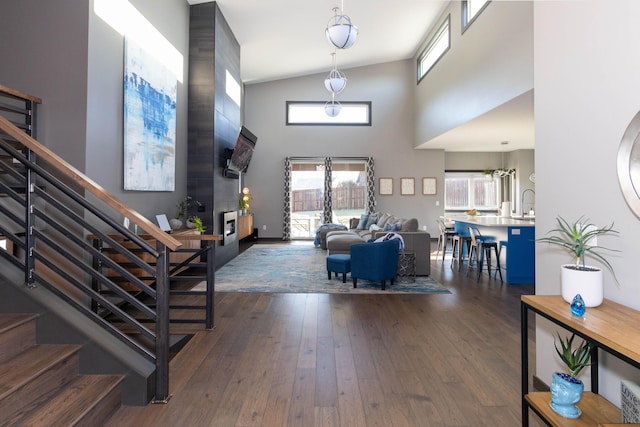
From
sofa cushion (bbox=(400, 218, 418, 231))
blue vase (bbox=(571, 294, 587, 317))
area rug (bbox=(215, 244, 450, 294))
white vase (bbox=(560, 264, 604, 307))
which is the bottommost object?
area rug (bbox=(215, 244, 450, 294))

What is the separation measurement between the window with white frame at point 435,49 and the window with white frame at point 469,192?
137 inches

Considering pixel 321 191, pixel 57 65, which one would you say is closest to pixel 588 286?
pixel 57 65

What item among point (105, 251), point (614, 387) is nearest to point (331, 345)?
point (614, 387)

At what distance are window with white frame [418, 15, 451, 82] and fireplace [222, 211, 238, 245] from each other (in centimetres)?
578

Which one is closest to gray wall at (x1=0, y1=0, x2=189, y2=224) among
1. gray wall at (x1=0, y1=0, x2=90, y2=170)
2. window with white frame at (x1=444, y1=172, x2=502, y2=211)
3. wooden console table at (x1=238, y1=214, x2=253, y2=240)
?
gray wall at (x1=0, y1=0, x2=90, y2=170)

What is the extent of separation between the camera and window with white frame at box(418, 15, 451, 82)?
26.7 ft

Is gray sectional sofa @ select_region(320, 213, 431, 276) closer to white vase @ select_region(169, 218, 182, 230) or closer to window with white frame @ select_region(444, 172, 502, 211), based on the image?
white vase @ select_region(169, 218, 182, 230)

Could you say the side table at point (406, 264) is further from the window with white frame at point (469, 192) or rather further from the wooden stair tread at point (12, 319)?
the window with white frame at point (469, 192)

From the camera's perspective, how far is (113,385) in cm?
209

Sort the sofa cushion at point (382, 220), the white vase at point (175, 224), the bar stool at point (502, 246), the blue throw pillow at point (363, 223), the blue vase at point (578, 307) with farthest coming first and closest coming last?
the blue throw pillow at point (363, 223) < the sofa cushion at point (382, 220) < the bar stool at point (502, 246) < the white vase at point (175, 224) < the blue vase at point (578, 307)

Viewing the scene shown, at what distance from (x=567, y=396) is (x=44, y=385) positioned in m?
2.50

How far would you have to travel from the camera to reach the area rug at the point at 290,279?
5.17 metres

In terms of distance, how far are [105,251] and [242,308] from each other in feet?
5.06

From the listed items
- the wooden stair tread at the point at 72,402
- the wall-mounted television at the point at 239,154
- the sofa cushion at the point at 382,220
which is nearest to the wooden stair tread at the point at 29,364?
the wooden stair tread at the point at 72,402
